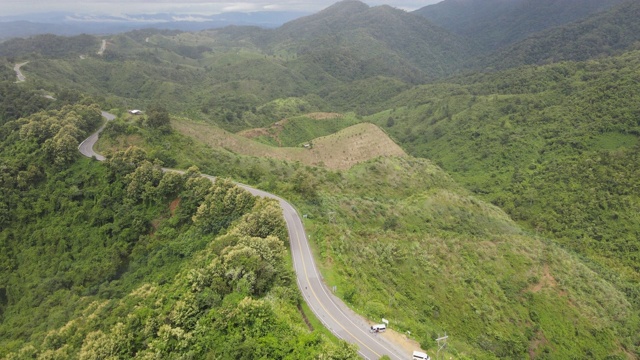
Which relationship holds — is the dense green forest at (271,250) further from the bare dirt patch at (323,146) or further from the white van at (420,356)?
the bare dirt patch at (323,146)

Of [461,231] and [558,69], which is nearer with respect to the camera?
[461,231]

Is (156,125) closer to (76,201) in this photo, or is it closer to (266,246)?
(76,201)

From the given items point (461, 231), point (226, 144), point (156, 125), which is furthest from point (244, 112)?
point (461, 231)

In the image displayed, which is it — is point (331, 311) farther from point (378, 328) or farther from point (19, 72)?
point (19, 72)

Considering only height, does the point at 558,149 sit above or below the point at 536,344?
above

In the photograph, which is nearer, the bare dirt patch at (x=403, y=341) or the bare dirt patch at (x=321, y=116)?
the bare dirt patch at (x=403, y=341)

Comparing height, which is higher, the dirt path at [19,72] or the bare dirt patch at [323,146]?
the dirt path at [19,72]

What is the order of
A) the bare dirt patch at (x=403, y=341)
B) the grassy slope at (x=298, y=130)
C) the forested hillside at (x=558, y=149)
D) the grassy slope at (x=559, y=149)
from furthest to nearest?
1. the grassy slope at (x=298, y=130)
2. the forested hillside at (x=558, y=149)
3. the grassy slope at (x=559, y=149)
4. the bare dirt patch at (x=403, y=341)

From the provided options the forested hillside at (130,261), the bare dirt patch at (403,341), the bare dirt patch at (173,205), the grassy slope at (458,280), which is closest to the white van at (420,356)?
the bare dirt patch at (403,341)

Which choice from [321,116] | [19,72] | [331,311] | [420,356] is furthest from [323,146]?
[19,72]
